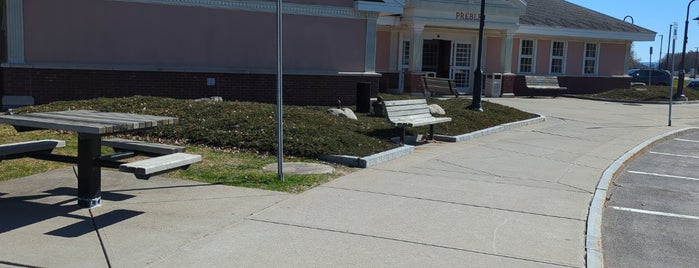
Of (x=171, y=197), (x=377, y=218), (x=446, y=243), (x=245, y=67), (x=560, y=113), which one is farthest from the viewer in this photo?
(x=560, y=113)

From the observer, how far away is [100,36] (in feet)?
48.2

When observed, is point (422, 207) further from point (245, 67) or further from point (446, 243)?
point (245, 67)

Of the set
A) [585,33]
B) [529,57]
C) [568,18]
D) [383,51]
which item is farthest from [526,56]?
[383,51]

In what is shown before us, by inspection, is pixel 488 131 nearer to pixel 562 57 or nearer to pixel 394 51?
pixel 394 51

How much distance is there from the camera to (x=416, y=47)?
2311 centimetres

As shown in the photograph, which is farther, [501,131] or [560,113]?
[560,113]

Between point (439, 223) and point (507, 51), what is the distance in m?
20.8

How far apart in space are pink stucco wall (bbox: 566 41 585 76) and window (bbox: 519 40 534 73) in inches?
90.6

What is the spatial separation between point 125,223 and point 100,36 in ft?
34.5

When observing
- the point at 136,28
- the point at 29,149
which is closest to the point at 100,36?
the point at 136,28

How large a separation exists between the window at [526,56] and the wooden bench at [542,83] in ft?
2.72

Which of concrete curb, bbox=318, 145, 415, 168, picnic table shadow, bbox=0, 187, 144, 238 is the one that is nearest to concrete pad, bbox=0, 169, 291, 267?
picnic table shadow, bbox=0, 187, 144, 238

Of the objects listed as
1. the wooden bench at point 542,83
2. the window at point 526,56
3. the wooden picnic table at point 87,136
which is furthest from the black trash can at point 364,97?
the window at point 526,56

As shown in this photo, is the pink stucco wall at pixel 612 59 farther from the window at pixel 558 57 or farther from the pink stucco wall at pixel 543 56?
the pink stucco wall at pixel 543 56
